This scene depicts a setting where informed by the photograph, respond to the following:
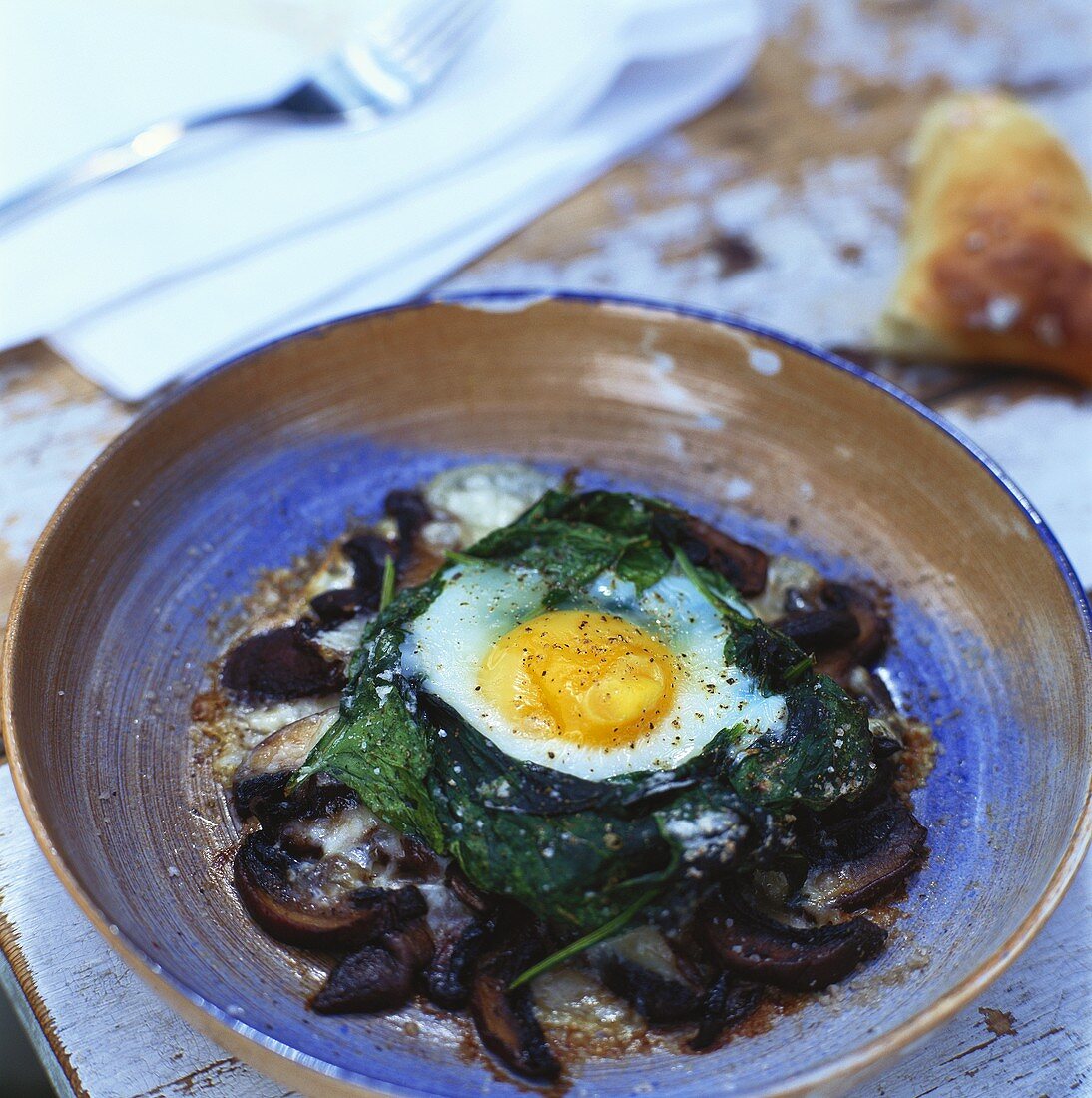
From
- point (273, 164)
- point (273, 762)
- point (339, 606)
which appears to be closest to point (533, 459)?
point (339, 606)

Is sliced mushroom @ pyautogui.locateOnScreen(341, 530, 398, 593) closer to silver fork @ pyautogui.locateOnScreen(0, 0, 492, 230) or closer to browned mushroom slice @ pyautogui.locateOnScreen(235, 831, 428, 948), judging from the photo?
browned mushroom slice @ pyautogui.locateOnScreen(235, 831, 428, 948)

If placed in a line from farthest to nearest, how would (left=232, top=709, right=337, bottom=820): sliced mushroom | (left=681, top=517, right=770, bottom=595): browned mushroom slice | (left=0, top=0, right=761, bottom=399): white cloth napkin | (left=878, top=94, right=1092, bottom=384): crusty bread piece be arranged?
1. (left=0, top=0, right=761, bottom=399): white cloth napkin
2. (left=878, top=94, right=1092, bottom=384): crusty bread piece
3. (left=681, top=517, right=770, bottom=595): browned mushroom slice
4. (left=232, top=709, right=337, bottom=820): sliced mushroom

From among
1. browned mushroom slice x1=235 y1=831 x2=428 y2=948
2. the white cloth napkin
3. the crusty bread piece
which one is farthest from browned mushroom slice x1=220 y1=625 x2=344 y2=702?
the crusty bread piece

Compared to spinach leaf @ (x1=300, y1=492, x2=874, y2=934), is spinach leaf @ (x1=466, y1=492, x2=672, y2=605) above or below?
above

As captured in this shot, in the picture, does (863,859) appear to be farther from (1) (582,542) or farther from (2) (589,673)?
(1) (582,542)

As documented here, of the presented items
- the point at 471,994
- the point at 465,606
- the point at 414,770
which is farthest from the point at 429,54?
the point at 471,994

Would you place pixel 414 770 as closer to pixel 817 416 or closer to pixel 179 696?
pixel 179 696
